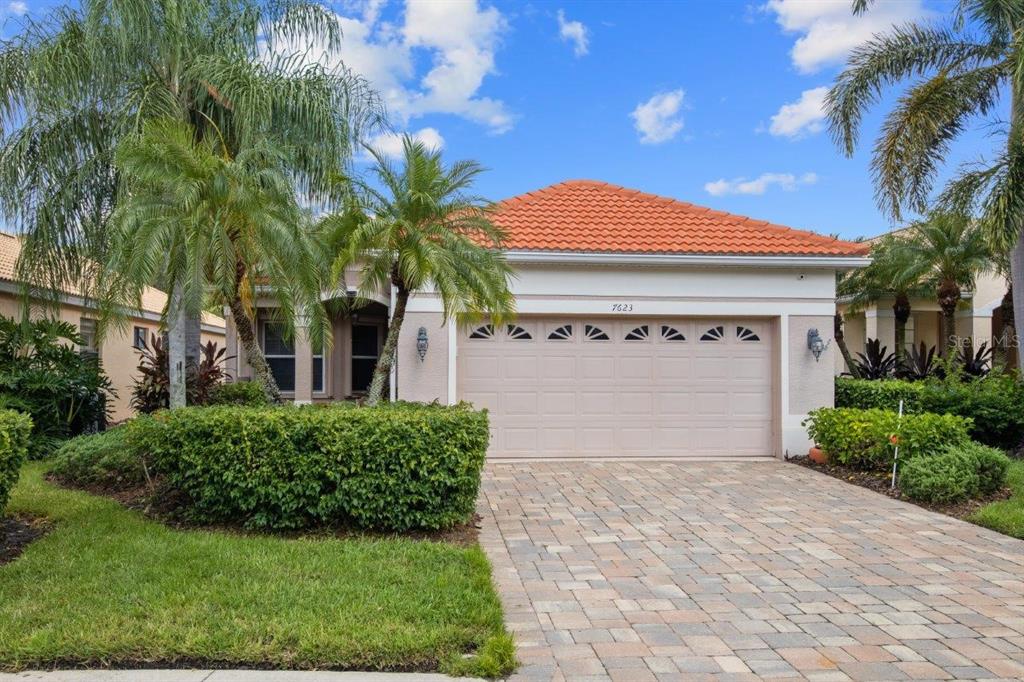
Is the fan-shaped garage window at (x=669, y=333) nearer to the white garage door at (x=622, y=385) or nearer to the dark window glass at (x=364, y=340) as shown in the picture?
the white garage door at (x=622, y=385)

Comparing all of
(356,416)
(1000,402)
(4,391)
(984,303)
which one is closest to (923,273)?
(984,303)

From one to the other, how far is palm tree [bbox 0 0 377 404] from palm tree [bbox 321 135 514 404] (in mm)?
3108

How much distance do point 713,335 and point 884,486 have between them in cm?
356

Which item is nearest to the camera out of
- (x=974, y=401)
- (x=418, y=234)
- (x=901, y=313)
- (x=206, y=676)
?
(x=206, y=676)

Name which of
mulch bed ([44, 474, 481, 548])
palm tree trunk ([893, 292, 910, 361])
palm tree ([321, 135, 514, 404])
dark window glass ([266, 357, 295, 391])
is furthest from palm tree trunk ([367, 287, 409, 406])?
palm tree trunk ([893, 292, 910, 361])

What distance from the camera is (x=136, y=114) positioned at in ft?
32.1

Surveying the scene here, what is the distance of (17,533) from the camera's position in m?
6.39

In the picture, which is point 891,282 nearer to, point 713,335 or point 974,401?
point 974,401

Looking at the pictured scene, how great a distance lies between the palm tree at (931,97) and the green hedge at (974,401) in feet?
4.89

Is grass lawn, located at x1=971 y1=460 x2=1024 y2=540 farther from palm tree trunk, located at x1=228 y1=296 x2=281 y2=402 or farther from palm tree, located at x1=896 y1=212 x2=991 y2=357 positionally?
palm tree, located at x1=896 y1=212 x2=991 y2=357

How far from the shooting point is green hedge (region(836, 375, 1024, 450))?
36.9ft

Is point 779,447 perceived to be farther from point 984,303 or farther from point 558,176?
point 984,303

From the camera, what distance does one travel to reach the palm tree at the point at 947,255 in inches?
647

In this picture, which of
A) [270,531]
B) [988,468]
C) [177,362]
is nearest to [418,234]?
[270,531]
